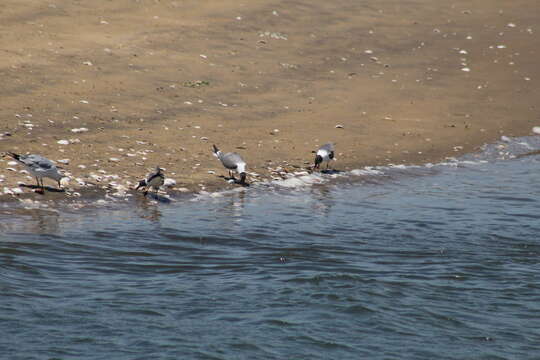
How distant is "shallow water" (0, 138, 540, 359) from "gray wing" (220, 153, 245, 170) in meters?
0.57

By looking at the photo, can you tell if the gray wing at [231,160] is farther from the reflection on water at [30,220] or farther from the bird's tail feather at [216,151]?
the reflection on water at [30,220]

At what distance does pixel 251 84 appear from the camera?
67.4 feet

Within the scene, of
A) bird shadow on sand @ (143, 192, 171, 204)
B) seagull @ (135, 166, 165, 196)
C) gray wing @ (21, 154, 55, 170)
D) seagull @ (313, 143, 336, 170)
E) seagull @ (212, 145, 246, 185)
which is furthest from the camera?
seagull @ (313, 143, 336, 170)

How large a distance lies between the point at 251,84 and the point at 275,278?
36.2 ft

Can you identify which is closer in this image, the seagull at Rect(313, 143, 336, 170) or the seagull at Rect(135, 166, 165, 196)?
the seagull at Rect(135, 166, 165, 196)

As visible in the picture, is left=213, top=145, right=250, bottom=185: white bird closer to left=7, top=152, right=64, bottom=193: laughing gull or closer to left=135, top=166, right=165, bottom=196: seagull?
left=135, top=166, right=165, bottom=196: seagull

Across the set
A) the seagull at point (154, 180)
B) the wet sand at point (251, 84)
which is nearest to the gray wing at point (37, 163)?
the wet sand at point (251, 84)

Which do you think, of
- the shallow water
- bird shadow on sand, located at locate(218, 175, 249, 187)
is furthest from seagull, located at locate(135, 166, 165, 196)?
bird shadow on sand, located at locate(218, 175, 249, 187)

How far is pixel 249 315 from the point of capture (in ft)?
29.4

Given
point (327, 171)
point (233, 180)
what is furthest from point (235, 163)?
point (327, 171)

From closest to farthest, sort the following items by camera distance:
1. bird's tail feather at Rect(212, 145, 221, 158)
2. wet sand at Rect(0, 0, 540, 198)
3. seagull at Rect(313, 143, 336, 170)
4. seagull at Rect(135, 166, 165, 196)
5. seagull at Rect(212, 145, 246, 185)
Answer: seagull at Rect(135, 166, 165, 196)
seagull at Rect(212, 145, 246, 185)
bird's tail feather at Rect(212, 145, 221, 158)
seagull at Rect(313, 143, 336, 170)
wet sand at Rect(0, 0, 540, 198)

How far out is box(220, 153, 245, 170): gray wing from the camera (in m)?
14.3

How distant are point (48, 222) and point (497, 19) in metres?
21.4

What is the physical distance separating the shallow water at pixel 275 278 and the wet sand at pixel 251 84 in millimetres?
1965
